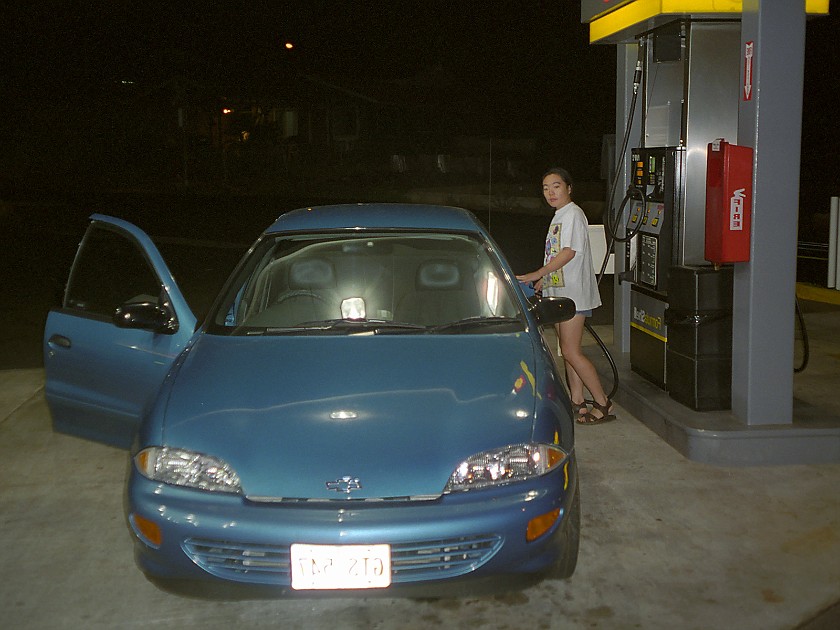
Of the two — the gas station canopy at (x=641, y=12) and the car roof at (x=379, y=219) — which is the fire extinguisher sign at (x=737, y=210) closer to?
the gas station canopy at (x=641, y=12)

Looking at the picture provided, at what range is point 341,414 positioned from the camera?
3.74 meters

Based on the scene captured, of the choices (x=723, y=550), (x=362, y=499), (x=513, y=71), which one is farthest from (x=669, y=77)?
(x=513, y=71)

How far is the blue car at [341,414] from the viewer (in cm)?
339

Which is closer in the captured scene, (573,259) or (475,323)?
(475,323)

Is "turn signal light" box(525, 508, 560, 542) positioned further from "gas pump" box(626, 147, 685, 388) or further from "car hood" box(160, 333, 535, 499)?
"gas pump" box(626, 147, 685, 388)

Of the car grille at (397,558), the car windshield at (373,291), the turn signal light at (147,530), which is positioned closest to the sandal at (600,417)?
the car windshield at (373,291)

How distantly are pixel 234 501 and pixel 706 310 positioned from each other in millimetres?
3614

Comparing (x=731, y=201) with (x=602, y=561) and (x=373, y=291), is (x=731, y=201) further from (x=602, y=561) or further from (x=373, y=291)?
(x=602, y=561)

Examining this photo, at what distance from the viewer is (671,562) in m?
4.30

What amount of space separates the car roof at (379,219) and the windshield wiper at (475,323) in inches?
22.1

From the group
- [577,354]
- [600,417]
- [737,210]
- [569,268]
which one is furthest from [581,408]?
[737,210]

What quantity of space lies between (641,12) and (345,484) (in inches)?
173

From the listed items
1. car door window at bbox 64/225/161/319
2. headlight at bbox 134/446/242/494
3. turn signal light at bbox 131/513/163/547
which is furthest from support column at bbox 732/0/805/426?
car door window at bbox 64/225/161/319

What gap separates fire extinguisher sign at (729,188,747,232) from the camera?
18.1 feet
